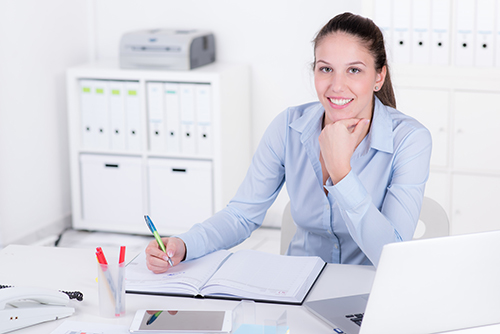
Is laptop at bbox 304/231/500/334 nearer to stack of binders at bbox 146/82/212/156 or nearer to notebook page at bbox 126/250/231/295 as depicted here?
notebook page at bbox 126/250/231/295

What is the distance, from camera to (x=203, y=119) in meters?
3.34

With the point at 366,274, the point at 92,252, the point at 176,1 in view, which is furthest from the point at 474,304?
the point at 176,1

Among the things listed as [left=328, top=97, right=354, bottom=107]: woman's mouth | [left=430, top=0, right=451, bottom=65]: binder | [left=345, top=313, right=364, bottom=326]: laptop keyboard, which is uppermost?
[left=430, top=0, right=451, bottom=65]: binder

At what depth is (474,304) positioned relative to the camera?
1048 mm

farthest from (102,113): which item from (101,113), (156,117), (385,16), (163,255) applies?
(163,255)

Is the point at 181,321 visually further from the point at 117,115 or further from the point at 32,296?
the point at 117,115

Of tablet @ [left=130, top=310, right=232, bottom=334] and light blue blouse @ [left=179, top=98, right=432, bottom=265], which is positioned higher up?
light blue blouse @ [left=179, top=98, right=432, bottom=265]

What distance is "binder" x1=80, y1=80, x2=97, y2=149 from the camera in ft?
11.4

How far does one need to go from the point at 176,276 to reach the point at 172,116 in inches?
82.2

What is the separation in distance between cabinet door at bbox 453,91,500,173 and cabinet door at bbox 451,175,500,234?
2.3 inches

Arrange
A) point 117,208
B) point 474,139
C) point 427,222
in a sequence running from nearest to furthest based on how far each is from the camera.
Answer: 1. point 427,222
2. point 474,139
3. point 117,208

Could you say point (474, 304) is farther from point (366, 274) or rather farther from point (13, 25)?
point (13, 25)

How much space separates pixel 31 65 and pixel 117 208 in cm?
88

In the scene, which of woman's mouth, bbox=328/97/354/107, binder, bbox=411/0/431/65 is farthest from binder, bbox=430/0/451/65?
woman's mouth, bbox=328/97/354/107
